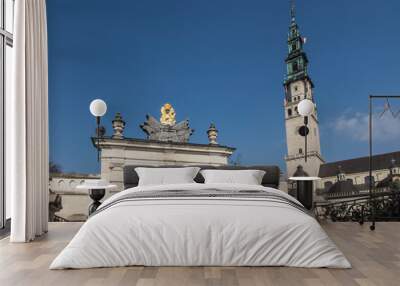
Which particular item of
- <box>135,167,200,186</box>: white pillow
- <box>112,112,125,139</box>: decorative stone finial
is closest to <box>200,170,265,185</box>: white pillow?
<box>135,167,200,186</box>: white pillow

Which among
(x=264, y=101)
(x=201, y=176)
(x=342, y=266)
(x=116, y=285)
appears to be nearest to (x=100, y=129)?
(x=201, y=176)

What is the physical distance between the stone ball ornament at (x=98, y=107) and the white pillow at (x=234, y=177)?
5.37ft

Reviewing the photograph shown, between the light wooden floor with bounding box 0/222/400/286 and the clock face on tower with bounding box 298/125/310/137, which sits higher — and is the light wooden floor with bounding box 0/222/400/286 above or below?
below

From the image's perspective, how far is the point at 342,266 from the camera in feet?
8.55

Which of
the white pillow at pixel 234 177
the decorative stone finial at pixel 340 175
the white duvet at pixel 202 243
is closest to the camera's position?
the white duvet at pixel 202 243

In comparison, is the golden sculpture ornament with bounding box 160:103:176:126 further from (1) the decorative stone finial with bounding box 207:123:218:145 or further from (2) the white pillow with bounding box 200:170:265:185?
(2) the white pillow with bounding box 200:170:265:185

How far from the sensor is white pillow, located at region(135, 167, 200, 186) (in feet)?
14.9

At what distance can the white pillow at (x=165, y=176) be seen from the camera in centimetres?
454

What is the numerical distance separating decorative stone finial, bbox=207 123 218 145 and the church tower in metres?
1.06

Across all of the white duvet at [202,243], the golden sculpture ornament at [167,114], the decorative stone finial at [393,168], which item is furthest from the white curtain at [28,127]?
the decorative stone finial at [393,168]

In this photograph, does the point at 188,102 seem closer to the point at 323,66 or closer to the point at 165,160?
the point at 165,160

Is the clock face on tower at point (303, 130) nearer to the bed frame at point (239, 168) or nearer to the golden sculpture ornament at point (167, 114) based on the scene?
the bed frame at point (239, 168)

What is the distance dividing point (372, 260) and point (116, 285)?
198cm

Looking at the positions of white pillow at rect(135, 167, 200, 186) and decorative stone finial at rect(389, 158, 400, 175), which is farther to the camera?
decorative stone finial at rect(389, 158, 400, 175)
